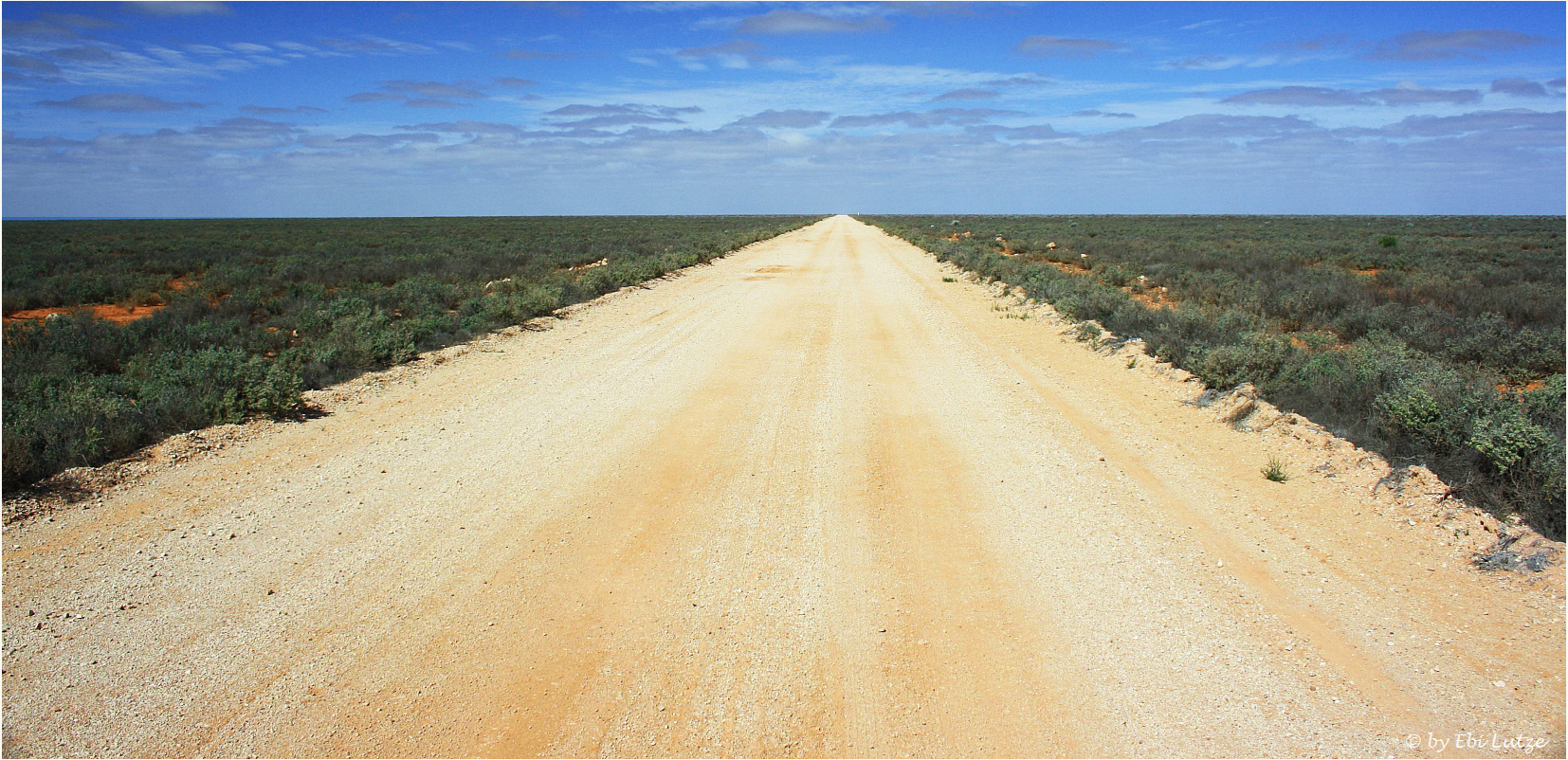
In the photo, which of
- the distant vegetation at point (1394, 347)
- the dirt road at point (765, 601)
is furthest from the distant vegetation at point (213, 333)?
the distant vegetation at point (1394, 347)

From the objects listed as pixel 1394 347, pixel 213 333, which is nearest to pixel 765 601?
pixel 1394 347

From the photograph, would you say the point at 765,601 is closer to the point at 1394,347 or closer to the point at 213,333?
the point at 1394,347

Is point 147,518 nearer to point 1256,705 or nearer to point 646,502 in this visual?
point 646,502

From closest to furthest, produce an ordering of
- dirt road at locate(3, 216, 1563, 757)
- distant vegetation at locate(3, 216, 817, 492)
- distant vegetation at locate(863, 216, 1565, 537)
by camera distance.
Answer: dirt road at locate(3, 216, 1563, 757)
distant vegetation at locate(863, 216, 1565, 537)
distant vegetation at locate(3, 216, 817, 492)

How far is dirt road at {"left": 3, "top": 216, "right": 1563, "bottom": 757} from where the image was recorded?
3.05 meters

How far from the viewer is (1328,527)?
15.9 feet

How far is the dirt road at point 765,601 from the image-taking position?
3051mm

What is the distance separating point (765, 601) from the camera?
3980mm

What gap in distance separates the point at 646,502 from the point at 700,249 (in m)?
27.0

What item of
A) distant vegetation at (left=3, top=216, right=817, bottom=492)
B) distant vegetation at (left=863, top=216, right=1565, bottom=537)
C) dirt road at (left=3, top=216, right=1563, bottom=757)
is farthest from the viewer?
distant vegetation at (left=3, top=216, right=817, bottom=492)

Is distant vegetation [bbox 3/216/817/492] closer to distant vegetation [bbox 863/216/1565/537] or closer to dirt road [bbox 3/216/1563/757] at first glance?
dirt road [bbox 3/216/1563/757]

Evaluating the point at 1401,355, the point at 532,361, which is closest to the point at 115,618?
the point at 532,361

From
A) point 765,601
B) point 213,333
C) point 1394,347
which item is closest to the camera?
point 765,601

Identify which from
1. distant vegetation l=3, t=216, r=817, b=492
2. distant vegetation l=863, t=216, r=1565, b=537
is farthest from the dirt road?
distant vegetation l=3, t=216, r=817, b=492
